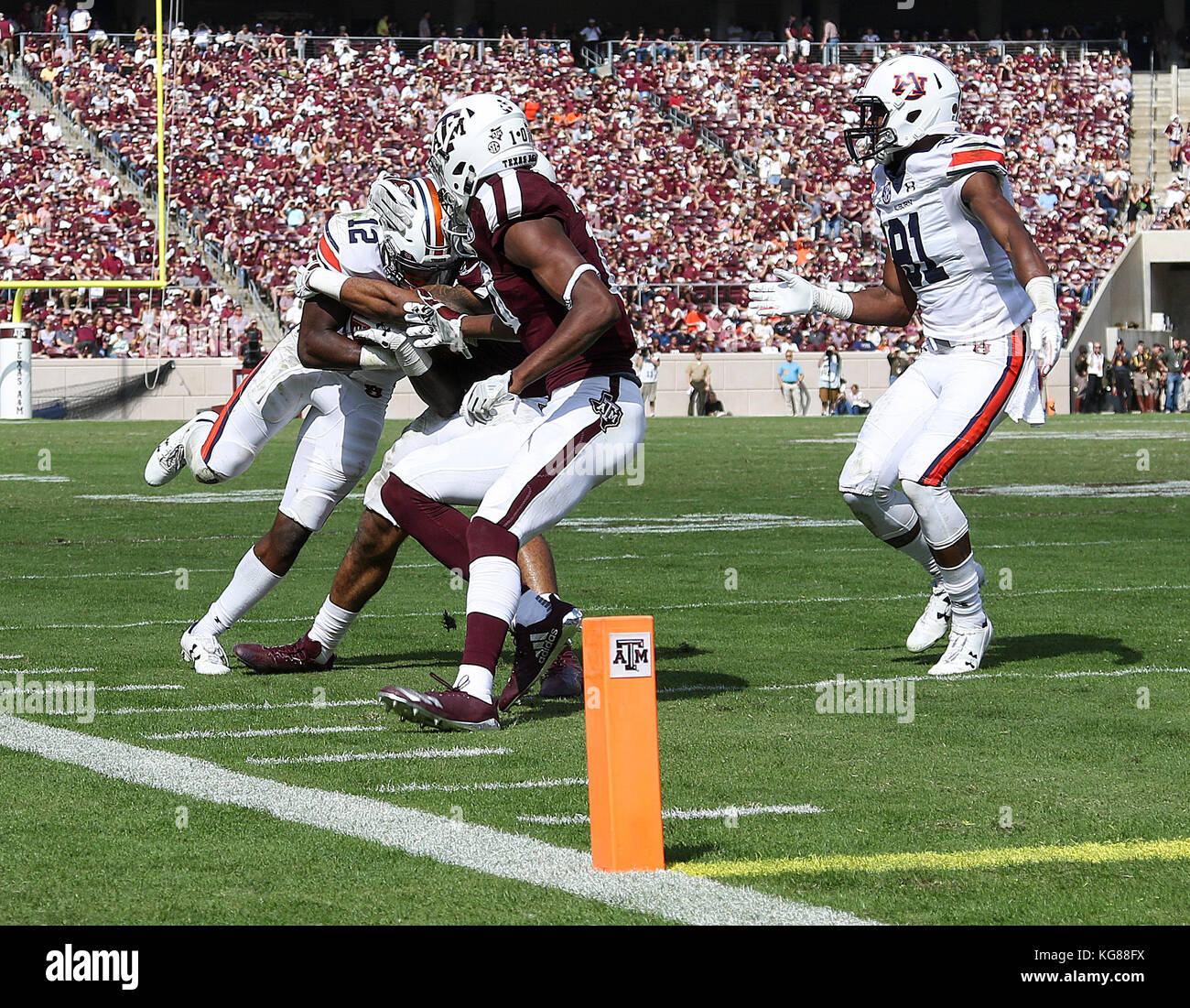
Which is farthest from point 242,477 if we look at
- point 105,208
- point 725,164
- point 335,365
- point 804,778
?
point 725,164

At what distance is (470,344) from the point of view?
20.5ft

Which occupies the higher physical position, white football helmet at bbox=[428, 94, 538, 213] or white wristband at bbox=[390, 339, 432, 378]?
white football helmet at bbox=[428, 94, 538, 213]

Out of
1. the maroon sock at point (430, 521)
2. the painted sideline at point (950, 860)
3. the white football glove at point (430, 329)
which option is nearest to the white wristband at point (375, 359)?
the white football glove at point (430, 329)

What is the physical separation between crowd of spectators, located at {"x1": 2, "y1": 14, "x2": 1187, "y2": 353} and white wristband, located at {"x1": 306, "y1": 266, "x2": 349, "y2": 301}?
26871mm

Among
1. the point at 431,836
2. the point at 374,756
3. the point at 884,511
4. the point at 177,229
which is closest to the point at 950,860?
the point at 431,836

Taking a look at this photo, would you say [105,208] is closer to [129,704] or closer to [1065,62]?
[1065,62]

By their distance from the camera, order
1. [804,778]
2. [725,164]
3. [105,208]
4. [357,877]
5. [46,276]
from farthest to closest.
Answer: [725,164]
[105,208]
[46,276]
[804,778]
[357,877]

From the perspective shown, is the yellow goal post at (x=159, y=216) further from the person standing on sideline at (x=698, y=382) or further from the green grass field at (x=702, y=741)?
the person standing on sideline at (x=698, y=382)

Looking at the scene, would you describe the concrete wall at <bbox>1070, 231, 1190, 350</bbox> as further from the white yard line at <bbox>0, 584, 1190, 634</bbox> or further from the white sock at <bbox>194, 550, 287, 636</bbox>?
the white sock at <bbox>194, 550, 287, 636</bbox>

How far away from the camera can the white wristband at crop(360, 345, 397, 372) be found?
6.22 metres

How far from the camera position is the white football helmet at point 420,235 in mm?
6473

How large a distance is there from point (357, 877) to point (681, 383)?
3135 cm

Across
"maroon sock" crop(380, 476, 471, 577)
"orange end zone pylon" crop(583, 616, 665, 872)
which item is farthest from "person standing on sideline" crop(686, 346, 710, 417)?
"orange end zone pylon" crop(583, 616, 665, 872)

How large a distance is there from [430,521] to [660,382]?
94.6 ft
